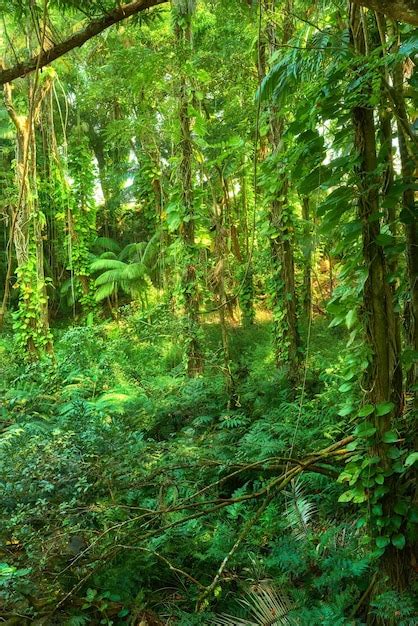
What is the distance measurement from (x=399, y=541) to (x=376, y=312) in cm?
98

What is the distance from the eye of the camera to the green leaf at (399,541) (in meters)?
2.12

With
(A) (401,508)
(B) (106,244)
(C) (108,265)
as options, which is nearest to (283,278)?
(A) (401,508)

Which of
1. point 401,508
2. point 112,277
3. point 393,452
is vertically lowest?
point 401,508

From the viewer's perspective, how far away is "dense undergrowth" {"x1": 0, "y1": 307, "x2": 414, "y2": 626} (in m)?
2.40

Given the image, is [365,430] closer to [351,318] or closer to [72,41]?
[351,318]

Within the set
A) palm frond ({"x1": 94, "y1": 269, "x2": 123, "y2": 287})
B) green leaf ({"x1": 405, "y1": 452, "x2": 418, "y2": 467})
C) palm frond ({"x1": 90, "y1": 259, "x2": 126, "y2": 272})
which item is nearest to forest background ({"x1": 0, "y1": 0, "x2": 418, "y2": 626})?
green leaf ({"x1": 405, "y1": 452, "x2": 418, "y2": 467})

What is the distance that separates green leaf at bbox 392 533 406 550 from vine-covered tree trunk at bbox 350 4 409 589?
0.08 metres

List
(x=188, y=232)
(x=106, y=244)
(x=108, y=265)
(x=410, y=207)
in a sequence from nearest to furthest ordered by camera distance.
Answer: (x=410, y=207)
(x=188, y=232)
(x=108, y=265)
(x=106, y=244)

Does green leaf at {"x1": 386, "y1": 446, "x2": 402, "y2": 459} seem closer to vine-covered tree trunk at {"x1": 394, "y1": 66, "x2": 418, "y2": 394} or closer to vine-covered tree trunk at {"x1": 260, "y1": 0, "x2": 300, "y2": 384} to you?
vine-covered tree trunk at {"x1": 394, "y1": 66, "x2": 418, "y2": 394}

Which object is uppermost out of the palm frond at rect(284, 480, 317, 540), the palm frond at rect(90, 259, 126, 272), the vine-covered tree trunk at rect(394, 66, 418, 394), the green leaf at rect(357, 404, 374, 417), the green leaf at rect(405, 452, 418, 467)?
the palm frond at rect(90, 259, 126, 272)

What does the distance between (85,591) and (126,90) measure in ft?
24.1

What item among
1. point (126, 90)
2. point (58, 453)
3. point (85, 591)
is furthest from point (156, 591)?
point (126, 90)

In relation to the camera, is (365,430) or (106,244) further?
(106,244)

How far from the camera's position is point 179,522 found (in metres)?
2.44
